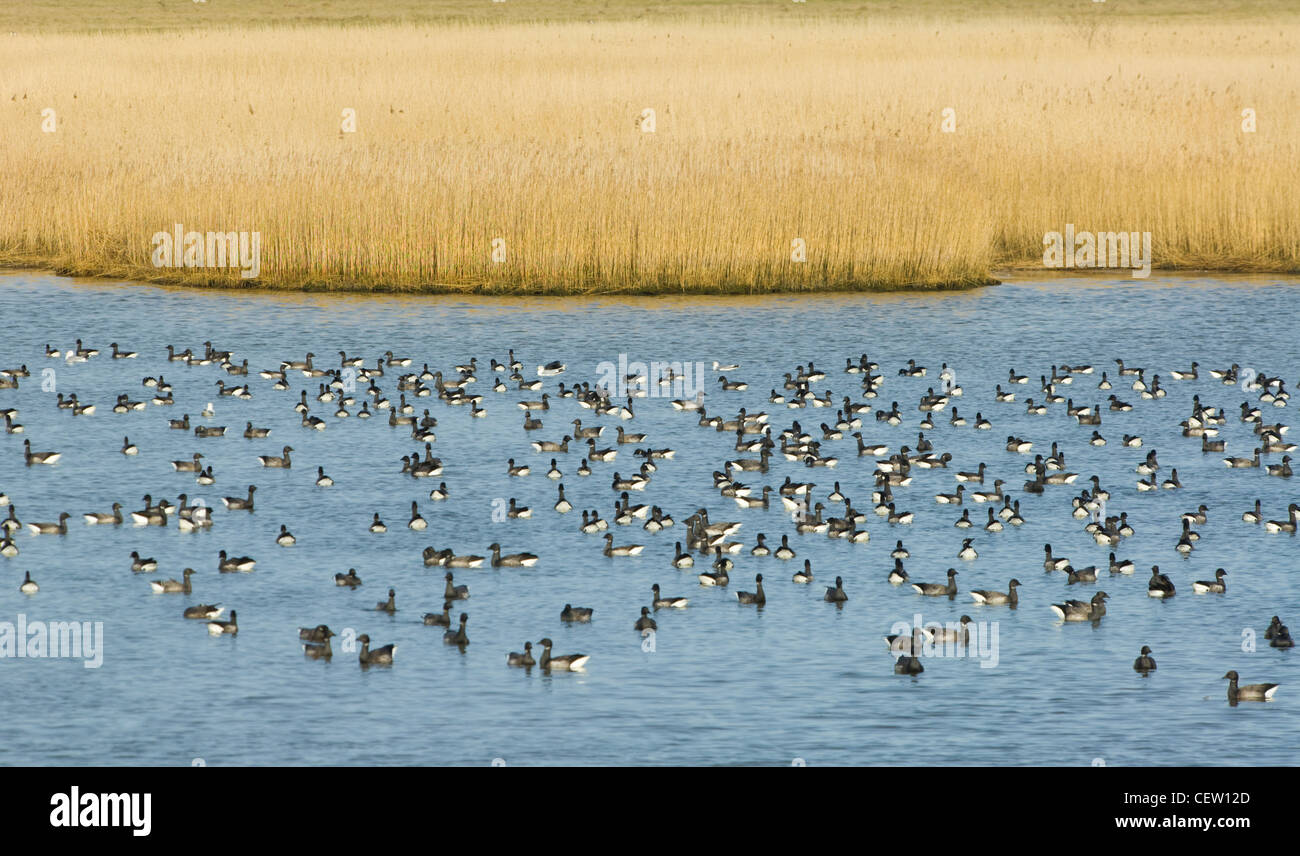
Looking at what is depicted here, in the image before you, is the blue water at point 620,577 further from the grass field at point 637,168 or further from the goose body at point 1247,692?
the grass field at point 637,168

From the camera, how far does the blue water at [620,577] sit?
1550 centimetres

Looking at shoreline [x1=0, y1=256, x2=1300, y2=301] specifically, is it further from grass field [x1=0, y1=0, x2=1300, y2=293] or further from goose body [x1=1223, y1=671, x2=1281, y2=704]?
goose body [x1=1223, y1=671, x2=1281, y2=704]

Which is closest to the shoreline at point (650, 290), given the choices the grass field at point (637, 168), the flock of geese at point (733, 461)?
the grass field at point (637, 168)

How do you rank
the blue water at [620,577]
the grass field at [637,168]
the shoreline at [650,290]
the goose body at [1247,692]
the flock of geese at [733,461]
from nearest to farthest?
the blue water at [620,577] → the goose body at [1247,692] → the flock of geese at [733,461] → the grass field at [637,168] → the shoreline at [650,290]

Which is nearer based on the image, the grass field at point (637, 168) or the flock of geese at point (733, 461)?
the flock of geese at point (733, 461)

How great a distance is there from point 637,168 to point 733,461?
12.9m

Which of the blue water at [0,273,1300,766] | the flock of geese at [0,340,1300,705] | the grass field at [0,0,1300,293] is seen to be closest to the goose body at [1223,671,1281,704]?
the flock of geese at [0,340,1300,705]

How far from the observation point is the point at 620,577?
66.3 feet

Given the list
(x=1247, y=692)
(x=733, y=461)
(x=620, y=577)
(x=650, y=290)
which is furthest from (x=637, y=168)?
(x=1247, y=692)

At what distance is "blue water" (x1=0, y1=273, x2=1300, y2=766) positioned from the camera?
610 inches

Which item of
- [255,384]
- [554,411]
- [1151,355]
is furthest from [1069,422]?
[255,384]

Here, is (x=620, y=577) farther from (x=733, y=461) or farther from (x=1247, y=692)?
(x=1247, y=692)

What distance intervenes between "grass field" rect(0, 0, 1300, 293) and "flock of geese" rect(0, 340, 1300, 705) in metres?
5.63

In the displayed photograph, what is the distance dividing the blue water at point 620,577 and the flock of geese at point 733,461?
174 millimetres
